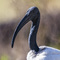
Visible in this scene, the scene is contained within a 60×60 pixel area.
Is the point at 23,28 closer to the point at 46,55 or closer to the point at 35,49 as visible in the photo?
the point at 35,49

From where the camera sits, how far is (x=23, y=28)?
310 inches

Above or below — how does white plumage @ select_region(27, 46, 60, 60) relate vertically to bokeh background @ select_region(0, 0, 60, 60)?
above

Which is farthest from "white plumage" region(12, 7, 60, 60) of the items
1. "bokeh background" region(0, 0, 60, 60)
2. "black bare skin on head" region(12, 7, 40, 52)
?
"bokeh background" region(0, 0, 60, 60)

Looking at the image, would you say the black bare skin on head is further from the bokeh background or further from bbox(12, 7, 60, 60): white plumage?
the bokeh background

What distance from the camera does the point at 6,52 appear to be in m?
7.74

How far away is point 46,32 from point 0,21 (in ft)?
3.34

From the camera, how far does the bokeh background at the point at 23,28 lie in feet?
25.0

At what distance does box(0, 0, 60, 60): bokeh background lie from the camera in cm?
761

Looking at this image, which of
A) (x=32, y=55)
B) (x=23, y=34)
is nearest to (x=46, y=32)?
(x=23, y=34)

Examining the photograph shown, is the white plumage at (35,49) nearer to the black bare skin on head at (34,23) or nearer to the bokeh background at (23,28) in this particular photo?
the black bare skin on head at (34,23)

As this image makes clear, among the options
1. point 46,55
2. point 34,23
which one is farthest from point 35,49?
point 34,23

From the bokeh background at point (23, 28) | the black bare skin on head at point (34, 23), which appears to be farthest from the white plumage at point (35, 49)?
the bokeh background at point (23, 28)

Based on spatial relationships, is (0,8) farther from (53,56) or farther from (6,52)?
(53,56)

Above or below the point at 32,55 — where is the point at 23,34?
below
